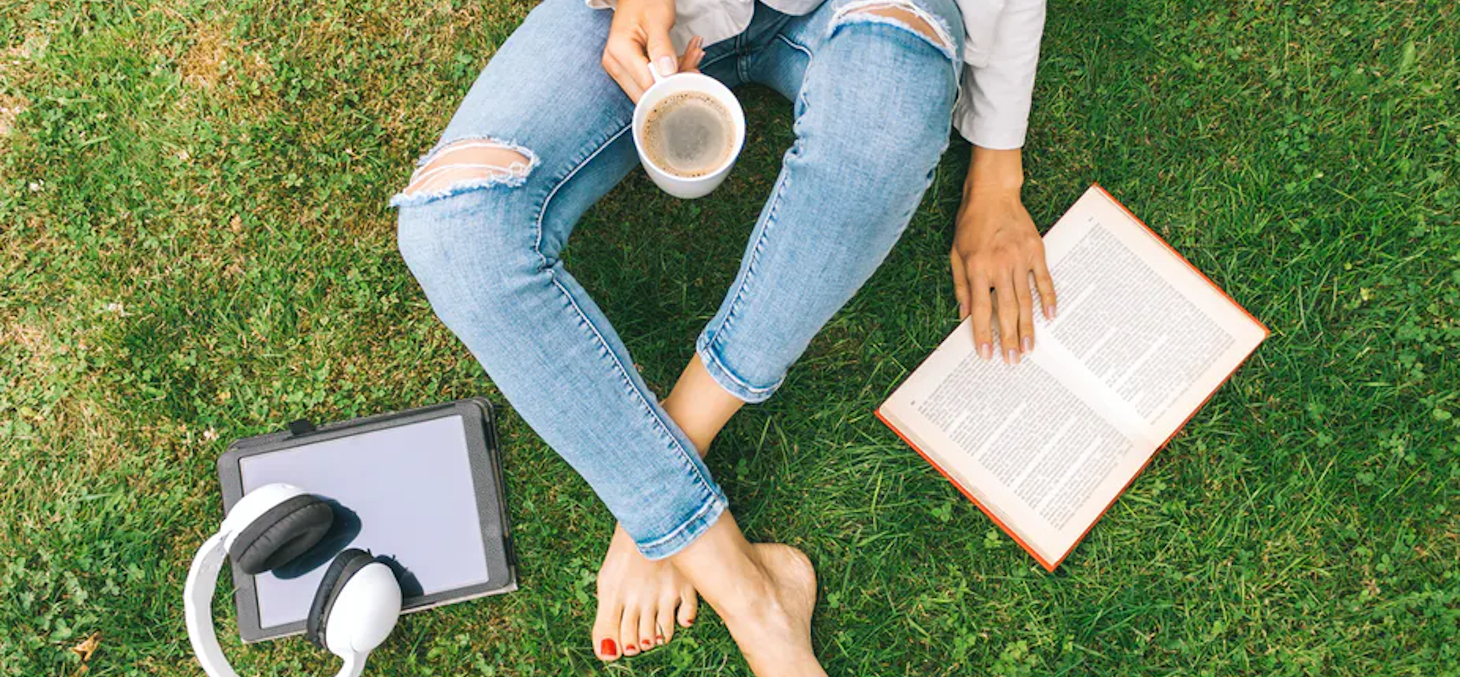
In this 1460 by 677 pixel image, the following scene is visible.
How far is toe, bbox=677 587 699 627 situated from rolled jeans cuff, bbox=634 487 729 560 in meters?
0.34

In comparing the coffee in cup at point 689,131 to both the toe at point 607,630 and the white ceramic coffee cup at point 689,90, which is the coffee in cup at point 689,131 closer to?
the white ceramic coffee cup at point 689,90

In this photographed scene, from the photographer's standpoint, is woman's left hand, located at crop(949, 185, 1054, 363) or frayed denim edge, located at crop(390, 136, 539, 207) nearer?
frayed denim edge, located at crop(390, 136, 539, 207)

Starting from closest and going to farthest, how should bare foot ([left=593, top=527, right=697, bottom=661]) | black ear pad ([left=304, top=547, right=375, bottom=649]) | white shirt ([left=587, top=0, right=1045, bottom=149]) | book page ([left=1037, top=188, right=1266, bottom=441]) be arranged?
white shirt ([left=587, top=0, right=1045, bottom=149]) < black ear pad ([left=304, top=547, right=375, bottom=649]) < bare foot ([left=593, top=527, right=697, bottom=661]) < book page ([left=1037, top=188, right=1266, bottom=441])

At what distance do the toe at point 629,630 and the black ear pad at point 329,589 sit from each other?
0.68 metres

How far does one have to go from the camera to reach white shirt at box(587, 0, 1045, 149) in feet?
6.50

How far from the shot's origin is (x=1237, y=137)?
264 centimetres

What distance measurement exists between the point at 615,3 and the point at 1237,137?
187 centimetres

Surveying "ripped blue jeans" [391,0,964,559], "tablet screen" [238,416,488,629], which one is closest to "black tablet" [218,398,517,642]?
"tablet screen" [238,416,488,629]

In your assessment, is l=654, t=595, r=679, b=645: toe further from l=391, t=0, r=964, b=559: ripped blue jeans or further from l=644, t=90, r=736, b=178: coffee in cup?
l=644, t=90, r=736, b=178: coffee in cup

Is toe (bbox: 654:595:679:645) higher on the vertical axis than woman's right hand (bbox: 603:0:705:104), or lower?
lower

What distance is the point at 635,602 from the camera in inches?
95.2

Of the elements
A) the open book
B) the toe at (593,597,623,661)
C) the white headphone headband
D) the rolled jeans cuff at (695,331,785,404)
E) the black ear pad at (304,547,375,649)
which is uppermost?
the rolled jeans cuff at (695,331,785,404)

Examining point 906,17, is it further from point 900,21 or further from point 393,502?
point 393,502

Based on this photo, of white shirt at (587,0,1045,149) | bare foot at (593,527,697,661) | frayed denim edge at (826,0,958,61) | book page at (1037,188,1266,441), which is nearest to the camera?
frayed denim edge at (826,0,958,61)
